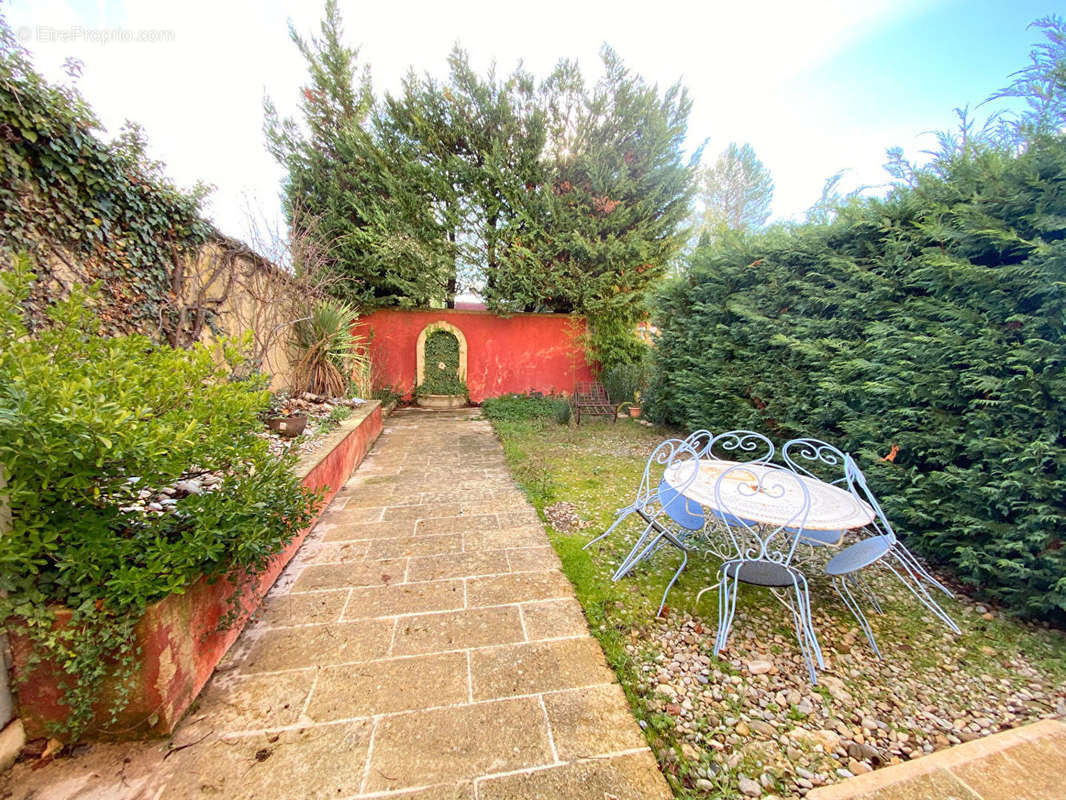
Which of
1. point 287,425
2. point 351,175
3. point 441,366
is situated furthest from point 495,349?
point 287,425

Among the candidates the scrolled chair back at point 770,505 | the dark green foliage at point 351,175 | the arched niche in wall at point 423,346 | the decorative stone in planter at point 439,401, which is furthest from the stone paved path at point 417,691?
the dark green foliage at point 351,175

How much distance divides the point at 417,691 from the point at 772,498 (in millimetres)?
1912

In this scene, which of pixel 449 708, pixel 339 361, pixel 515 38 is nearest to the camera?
pixel 449 708

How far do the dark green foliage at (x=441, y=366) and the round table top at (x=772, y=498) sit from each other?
644cm

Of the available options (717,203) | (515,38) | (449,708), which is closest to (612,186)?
(515,38)

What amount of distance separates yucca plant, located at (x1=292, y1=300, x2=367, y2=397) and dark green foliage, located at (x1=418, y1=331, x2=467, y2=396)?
2.43 metres

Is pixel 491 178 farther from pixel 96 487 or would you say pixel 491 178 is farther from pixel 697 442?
pixel 96 487

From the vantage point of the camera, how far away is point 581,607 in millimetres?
1998

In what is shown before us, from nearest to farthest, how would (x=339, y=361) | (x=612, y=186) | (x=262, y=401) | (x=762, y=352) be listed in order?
(x=262, y=401) → (x=762, y=352) → (x=339, y=361) → (x=612, y=186)

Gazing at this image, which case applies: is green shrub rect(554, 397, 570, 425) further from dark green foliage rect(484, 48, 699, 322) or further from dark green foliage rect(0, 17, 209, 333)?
dark green foliage rect(0, 17, 209, 333)

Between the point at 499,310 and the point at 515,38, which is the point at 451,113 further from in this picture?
the point at 499,310

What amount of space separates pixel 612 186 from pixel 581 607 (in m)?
8.17

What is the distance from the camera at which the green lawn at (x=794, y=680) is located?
1278 millimetres

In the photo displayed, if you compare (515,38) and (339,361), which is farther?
(515,38)
